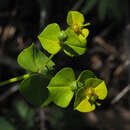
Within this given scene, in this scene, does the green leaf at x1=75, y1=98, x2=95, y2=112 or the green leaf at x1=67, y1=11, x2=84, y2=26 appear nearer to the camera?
the green leaf at x1=75, y1=98, x2=95, y2=112

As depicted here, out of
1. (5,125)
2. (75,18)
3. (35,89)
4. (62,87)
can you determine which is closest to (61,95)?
(62,87)

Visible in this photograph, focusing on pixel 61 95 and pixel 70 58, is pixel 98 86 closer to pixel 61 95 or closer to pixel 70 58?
pixel 61 95

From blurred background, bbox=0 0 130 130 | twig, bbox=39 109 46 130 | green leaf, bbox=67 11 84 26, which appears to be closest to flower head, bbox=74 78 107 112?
green leaf, bbox=67 11 84 26

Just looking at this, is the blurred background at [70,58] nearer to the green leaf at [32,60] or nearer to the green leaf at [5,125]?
the green leaf at [5,125]

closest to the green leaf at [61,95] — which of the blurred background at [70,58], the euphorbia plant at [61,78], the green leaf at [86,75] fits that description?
the euphorbia plant at [61,78]

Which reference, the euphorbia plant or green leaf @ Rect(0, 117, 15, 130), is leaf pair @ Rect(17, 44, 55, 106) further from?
green leaf @ Rect(0, 117, 15, 130)

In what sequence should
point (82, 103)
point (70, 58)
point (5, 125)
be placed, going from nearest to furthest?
point (82, 103) < point (5, 125) < point (70, 58)

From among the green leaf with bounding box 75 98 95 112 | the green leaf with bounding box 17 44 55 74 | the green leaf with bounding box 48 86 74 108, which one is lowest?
the green leaf with bounding box 75 98 95 112
